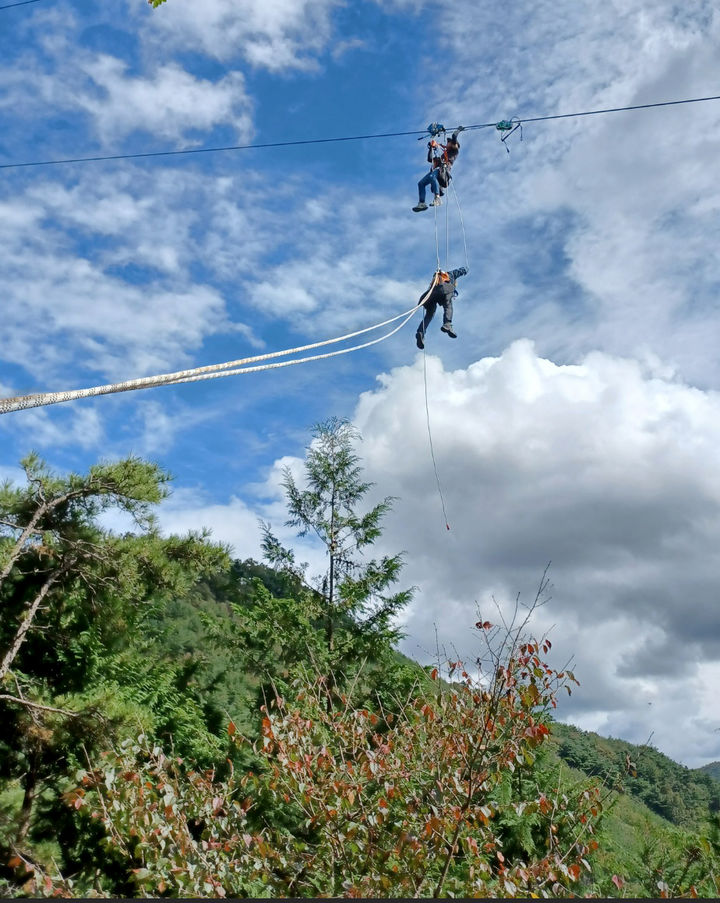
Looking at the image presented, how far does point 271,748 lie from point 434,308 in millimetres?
6291

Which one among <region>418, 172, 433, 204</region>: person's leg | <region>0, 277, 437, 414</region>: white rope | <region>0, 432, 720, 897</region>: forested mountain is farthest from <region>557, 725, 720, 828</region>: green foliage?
<region>0, 277, 437, 414</region>: white rope

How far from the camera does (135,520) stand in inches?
523

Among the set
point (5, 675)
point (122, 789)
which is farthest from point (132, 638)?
point (122, 789)

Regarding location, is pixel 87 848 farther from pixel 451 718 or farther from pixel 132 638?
pixel 451 718

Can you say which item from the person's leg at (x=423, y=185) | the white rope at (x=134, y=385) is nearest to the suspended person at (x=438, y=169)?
the person's leg at (x=423, y=185)

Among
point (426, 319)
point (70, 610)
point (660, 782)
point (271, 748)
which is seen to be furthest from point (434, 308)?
point (660, 782)

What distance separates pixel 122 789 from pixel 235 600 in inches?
426

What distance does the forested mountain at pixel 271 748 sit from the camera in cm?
539

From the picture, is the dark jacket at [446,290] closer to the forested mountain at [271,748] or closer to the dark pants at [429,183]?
the dark pants at [429,183]

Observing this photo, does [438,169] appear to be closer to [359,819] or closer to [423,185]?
[423,185]

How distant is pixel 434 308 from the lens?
10.5m

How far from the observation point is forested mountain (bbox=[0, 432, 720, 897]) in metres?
5.39

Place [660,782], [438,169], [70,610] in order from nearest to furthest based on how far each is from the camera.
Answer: [438,169]
[70,610]
[660,782]

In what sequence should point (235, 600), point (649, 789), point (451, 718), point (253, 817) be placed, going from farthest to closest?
point (649, 789)
point (235, 600)
point (253, 817)
point (451, 718)
